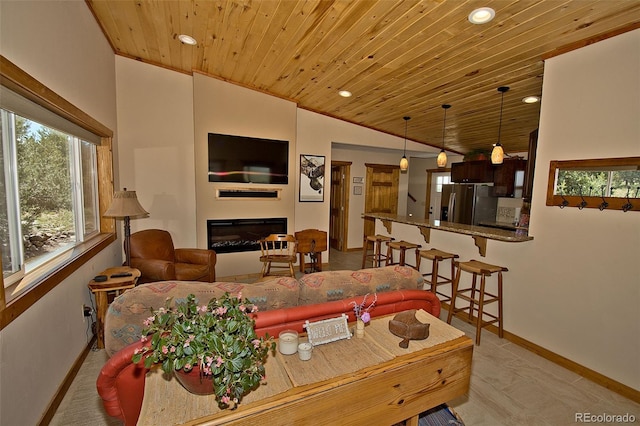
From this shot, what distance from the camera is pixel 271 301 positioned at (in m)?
1.53

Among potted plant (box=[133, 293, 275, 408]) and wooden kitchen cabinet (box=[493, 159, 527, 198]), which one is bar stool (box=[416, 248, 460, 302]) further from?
potted plant (box=[133, 293, 275, 408])

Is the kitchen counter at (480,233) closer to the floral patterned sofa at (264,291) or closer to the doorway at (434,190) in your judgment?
the floral patterned sofa at (264,291)

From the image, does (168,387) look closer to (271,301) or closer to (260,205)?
(271,301)

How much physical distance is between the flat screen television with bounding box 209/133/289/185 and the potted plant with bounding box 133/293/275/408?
355 centimetres

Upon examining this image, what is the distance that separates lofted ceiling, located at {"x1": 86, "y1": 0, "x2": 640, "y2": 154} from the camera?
205cm

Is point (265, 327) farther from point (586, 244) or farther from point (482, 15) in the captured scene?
point (586, 244)

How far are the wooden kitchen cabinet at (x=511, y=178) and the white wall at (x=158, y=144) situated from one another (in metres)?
Result: 5.19

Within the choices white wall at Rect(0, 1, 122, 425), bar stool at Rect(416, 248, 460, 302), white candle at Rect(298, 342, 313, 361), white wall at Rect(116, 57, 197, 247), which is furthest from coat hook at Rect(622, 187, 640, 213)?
white wall at Rect(116, 57, 197, 247)

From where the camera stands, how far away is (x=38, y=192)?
6.75 ft

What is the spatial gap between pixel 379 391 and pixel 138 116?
4.29 m

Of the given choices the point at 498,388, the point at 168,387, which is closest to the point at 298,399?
the point at 168,387

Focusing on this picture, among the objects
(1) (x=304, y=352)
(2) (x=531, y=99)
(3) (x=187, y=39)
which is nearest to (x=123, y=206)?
(3) (x=187, y=39)

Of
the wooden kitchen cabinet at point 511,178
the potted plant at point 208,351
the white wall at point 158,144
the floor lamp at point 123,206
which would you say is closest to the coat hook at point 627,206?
the potted plant at point 208,351

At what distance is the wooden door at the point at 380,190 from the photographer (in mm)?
6711
